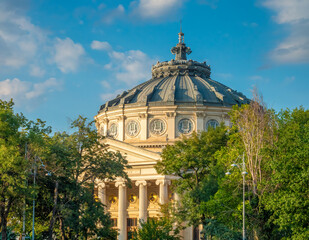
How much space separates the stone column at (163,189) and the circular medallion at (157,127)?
16.3 metres

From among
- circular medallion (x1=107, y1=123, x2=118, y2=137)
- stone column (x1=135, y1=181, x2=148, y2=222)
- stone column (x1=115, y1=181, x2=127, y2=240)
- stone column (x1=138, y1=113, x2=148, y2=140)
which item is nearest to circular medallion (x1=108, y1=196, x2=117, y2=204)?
stone column (x1=115, y1=181, x2=127, y2=240)

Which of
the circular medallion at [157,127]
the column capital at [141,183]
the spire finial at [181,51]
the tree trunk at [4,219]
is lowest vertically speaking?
the tree trunk at [4,219]

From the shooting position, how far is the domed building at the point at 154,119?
77312mm

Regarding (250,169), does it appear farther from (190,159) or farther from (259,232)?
(190,159)

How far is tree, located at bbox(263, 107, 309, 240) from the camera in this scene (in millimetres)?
44188

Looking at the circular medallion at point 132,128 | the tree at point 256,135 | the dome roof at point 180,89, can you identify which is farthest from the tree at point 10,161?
the dome roof at point 180,89

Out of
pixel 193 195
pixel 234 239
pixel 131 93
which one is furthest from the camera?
pixel 131 93

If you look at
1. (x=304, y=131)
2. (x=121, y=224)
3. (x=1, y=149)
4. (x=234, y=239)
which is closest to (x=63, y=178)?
(x=1, y=149)

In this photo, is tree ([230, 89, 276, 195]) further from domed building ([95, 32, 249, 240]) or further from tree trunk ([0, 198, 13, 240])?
domed building ([95, 32, 249, 240])

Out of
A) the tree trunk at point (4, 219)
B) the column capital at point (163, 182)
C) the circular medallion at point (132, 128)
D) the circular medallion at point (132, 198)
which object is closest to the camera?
the tree trunk at point (4, 219)

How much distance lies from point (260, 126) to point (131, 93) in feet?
159

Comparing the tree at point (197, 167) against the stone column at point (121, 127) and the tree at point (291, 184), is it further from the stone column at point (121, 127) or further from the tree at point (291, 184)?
the stone column at point (121, 127)

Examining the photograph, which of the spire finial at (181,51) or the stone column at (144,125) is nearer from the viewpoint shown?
the stone column at (144,125)

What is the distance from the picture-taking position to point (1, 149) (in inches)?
1934
